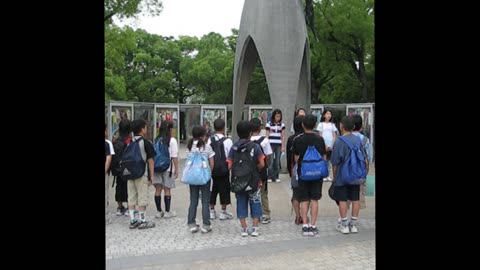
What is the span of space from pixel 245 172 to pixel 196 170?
0.73 metres

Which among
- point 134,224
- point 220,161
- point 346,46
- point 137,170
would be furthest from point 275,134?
point 346,46

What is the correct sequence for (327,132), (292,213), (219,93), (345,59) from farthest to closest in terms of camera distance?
(219,93) → (345,59) → (327,132) → (292,213)

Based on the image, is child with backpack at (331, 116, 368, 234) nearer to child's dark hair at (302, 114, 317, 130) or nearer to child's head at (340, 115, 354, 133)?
child's head at (340, 115, 354, 133)

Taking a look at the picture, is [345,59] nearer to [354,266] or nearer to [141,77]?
[141,77]

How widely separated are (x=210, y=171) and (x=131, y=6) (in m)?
14.0

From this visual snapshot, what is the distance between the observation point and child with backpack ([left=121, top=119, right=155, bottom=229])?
646 centimetres

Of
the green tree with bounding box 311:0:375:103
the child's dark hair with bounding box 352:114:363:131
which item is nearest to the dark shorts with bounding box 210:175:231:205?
the child's dark hair with bounding box 352:114:363:131

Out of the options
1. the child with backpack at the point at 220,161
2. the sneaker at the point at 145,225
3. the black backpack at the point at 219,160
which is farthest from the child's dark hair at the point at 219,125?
the sneaker at the point at 145,225

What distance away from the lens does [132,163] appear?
645 centimetres
